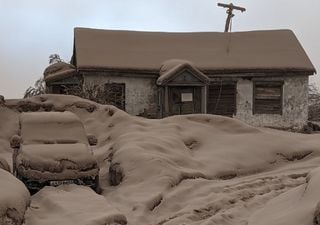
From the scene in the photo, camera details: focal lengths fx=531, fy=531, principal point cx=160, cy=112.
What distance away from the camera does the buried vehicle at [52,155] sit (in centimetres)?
985

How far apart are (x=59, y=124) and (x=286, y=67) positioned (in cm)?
1639

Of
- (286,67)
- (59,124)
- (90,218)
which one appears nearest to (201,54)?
(286,67)

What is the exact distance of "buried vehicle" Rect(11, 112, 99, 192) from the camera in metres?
→ 9.85

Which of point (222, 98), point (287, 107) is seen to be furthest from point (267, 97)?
point (222, 98)

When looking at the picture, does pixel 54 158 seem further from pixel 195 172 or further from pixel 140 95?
pixel 140 95

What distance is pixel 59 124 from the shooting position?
11.5 m

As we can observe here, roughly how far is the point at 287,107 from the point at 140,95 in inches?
290

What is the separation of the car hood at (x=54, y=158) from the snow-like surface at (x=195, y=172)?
0.69 metres

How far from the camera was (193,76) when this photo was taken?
944 inches

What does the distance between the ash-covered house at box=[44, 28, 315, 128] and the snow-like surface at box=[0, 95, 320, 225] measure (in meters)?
8.22

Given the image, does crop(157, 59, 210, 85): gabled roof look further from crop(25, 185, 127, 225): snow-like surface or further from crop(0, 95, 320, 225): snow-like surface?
crop(25, 185, 127, 225): snow-like surface

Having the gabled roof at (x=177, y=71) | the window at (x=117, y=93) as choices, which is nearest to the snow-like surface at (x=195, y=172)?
the gabled roof at (x=177, y=71)

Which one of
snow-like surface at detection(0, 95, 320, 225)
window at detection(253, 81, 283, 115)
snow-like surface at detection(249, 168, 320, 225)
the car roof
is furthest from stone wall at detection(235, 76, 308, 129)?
snow-like surface at detection(249, 168, 320, 225)

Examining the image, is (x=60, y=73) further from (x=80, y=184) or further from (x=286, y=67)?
(x=80, y=184)
